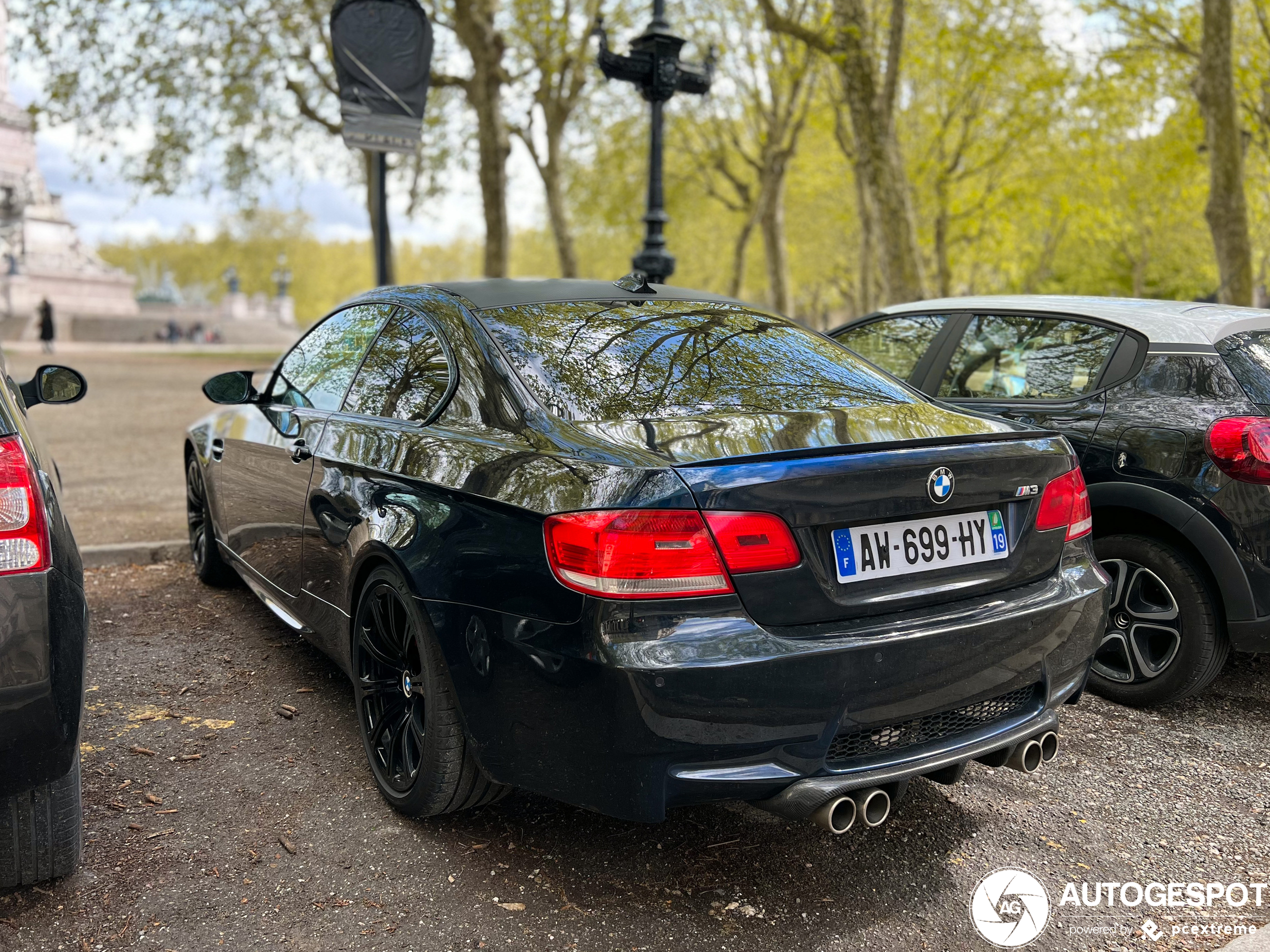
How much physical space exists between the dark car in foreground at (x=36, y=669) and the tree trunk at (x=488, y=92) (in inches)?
731

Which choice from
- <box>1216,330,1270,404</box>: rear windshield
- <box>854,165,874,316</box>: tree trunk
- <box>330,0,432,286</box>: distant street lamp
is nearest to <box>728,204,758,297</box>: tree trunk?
<box>854,165,874,316</box>: tree trunk

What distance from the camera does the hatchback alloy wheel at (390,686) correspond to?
315 cm

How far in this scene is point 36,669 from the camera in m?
2.42

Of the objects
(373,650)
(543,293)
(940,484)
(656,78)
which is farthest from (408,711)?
(656,78)

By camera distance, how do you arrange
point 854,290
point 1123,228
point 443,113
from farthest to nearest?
point 854,290 < point 1123,228 < point 443,113

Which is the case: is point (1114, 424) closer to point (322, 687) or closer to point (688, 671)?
point (688, 671)

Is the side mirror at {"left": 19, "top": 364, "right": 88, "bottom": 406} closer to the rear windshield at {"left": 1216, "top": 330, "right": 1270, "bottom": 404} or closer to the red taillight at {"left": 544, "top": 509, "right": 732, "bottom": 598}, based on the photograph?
the red taillight at {"left": 544, "top": 509, "right": 732, "bottom": 598}

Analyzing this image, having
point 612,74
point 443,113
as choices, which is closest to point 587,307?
point 612,74

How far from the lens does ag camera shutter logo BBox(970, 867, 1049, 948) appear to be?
2.74 meters

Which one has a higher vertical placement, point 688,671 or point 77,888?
point 688,671

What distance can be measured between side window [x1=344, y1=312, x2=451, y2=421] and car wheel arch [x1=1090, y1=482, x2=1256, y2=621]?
2.69m

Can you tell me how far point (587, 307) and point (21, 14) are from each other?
75.0 feet

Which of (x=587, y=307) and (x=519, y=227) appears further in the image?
(x=519, y=227)

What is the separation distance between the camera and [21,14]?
21.3 meters
